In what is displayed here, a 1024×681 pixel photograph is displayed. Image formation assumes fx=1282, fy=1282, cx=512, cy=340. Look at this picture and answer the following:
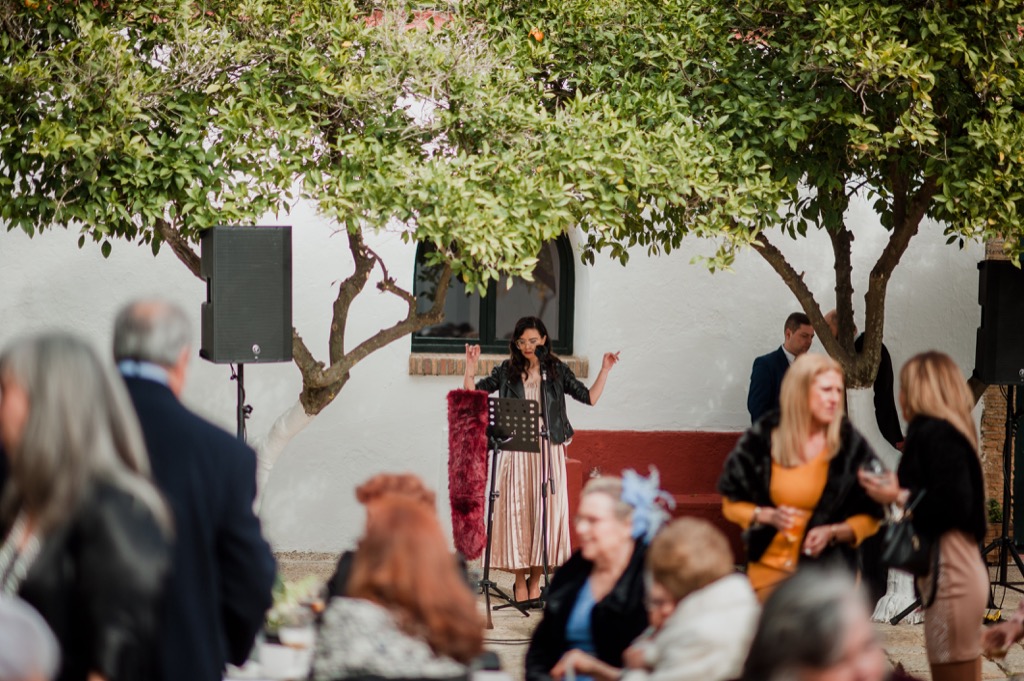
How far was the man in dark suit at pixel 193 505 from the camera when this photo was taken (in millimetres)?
3127

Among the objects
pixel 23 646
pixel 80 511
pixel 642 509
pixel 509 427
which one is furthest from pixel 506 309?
pixel 23 646

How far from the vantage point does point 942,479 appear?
4.77 meters

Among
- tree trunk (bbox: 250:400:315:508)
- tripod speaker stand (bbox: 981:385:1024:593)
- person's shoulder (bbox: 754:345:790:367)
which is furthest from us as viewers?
person's shoulder (bbox: 754:345:790:367)

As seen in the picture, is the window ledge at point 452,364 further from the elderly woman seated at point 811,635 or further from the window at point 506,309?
the elderly woman seated at point 811,635

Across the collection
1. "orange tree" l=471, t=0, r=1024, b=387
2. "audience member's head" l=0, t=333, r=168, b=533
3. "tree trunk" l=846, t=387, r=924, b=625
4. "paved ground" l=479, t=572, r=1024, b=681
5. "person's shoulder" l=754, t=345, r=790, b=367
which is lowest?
"paved ground" l=479, t=572, r=1024, b=681

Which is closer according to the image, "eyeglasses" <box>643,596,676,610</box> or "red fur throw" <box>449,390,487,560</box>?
"eyeglasses" <box>643,596,676,610</box>

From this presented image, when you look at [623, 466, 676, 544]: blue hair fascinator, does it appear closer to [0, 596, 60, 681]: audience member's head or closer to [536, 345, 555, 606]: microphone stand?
[0, 596, 60, 681]: audience member's head

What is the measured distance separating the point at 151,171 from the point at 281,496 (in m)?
3.50

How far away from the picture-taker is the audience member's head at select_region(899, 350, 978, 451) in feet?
15.8

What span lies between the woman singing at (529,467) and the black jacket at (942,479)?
298cm

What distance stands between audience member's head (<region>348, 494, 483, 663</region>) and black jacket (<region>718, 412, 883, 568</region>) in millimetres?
1941

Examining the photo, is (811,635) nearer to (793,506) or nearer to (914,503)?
(793,506)

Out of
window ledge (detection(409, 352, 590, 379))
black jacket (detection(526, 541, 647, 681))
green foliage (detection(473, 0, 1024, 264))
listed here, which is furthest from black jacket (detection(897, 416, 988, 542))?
window ledge (detection(409, 352, 590, 379))

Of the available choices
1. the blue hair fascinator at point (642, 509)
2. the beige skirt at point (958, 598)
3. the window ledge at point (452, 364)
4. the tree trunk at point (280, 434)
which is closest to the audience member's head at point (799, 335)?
the window ledge at point (452, 364)
